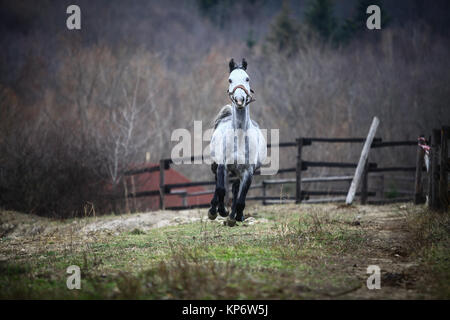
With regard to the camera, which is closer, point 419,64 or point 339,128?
point 339,128

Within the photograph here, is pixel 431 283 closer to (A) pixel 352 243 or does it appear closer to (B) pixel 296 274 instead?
(B) pixel 296 274

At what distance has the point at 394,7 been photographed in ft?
142

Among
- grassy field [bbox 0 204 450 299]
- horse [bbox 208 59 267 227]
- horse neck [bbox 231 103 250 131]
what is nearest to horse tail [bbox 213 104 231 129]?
horse [bbox 208 59 267 227]

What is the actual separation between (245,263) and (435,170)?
17.0 ft

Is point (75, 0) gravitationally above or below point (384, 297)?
above

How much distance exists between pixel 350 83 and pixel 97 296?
107 ft

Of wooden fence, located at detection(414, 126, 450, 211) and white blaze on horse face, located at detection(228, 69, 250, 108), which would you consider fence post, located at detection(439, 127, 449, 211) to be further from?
white blaze on horse face, located at detection(228, 69, 250, 108)

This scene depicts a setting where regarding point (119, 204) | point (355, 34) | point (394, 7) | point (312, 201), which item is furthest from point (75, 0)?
point (312, 201)

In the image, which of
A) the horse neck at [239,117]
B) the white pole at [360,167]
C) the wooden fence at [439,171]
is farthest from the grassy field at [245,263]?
the white pole at [360,167]

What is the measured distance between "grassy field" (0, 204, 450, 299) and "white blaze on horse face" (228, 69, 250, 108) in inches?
77.2

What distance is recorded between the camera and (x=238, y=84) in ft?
22.7

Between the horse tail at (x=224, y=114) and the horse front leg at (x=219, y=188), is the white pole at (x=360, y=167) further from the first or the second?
the horse front leg at (x=219, y=188)

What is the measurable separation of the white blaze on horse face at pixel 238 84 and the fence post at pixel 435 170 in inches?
149
